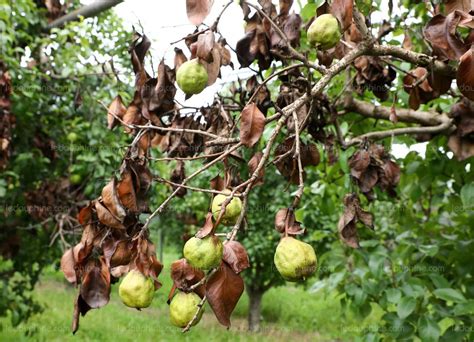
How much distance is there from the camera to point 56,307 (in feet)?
28.9

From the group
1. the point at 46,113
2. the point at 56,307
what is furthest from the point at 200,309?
the point at 56,307

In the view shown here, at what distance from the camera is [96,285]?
106 cm

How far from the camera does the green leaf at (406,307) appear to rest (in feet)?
7.25

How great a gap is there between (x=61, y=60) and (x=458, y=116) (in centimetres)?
341

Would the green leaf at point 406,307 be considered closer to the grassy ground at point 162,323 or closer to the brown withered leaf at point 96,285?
the brown withered leaf at point 96,285

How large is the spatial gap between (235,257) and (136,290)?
0.23 metres

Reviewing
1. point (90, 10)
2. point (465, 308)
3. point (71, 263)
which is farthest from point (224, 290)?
point (90, 10)

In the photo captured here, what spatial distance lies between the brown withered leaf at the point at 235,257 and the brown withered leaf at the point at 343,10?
1.74 feet

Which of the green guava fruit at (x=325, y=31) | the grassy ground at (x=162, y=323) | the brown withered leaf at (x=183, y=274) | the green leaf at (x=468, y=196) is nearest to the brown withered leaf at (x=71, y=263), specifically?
the brown withered leaf at (x=183, y=274)

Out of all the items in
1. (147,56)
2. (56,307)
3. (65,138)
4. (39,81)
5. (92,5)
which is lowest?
(56,307)

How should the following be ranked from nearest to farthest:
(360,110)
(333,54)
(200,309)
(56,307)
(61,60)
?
(200,309) → (333,54) → (360,110) → (61,60) → (56,307)

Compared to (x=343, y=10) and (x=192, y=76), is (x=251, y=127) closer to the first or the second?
(x=192, y=76)

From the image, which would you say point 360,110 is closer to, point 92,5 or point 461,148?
point 461,148

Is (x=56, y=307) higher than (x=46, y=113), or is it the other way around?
(x=46, y=113)
